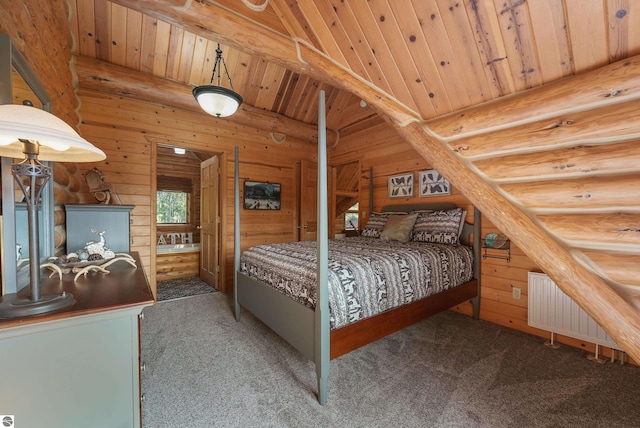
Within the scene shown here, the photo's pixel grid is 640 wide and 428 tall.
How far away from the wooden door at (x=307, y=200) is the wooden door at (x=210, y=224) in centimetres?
140

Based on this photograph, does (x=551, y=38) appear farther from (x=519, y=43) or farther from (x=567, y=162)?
(x=567, y=162)

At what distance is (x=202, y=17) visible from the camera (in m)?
1.67

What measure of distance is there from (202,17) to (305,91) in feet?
7.81

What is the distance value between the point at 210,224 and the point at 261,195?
3.22ft

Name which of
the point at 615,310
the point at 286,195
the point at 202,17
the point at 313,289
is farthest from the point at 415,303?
the point at 286,195

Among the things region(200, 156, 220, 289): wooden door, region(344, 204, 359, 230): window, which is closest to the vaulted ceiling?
region(200, 156, 220, 289): wooden door

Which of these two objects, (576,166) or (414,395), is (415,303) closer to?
(414,395)

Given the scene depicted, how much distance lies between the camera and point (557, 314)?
219 cm

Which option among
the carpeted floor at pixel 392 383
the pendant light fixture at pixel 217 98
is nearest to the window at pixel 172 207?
the carpeted floor at pixel 392 383

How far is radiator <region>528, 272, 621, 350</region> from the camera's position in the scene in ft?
6.59

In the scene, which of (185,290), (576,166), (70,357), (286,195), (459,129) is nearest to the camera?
(70,357)

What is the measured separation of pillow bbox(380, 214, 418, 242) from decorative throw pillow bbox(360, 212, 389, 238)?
0.67 ft

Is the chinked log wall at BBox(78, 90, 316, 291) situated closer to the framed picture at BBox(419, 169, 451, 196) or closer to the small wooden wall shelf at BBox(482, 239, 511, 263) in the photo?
the framed picture at BBox(419, 169, 451, 196)

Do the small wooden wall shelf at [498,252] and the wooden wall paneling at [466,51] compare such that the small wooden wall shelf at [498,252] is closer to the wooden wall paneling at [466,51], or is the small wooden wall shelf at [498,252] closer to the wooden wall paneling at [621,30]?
the wooden wall paneling at [466,51]
